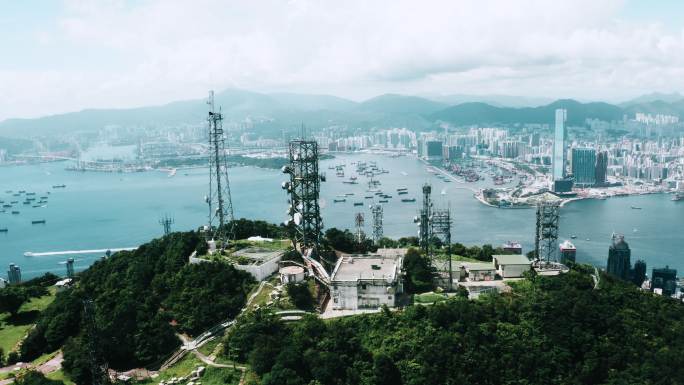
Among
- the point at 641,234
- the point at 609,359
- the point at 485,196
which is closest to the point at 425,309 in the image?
the point at 609,359

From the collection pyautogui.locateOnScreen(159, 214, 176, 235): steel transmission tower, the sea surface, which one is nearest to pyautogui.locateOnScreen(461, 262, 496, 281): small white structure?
the sea surface

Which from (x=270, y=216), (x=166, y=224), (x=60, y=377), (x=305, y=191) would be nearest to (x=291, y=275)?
(x=305, y=191)

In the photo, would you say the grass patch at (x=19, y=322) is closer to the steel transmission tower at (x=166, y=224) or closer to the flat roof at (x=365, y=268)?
the steel transmission tower at (x=166, y=224)

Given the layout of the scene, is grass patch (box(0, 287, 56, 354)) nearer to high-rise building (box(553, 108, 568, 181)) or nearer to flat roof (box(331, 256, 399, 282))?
flat roof (box(331, 256, 399, 282))

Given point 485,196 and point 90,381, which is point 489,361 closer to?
point 90,381

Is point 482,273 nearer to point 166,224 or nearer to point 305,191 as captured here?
point 305,191

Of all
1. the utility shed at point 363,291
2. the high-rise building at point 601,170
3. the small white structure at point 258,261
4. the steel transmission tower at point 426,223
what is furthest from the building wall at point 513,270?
the high-rise building at point 601,170
